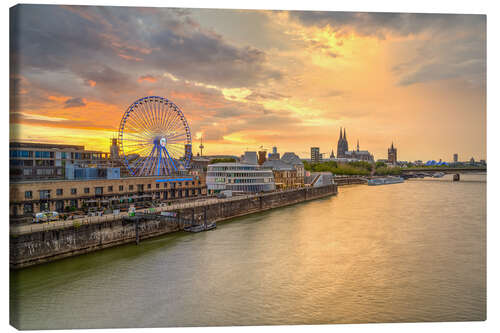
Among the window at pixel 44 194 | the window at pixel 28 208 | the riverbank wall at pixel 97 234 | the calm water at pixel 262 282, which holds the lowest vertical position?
the calm water at pixel 262 282

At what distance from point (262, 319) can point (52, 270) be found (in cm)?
1077

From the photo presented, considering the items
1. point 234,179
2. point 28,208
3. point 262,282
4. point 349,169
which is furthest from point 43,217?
point 349,169

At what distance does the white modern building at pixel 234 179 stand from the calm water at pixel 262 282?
19.5 m

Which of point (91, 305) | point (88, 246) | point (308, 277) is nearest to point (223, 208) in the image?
point (88, 246)

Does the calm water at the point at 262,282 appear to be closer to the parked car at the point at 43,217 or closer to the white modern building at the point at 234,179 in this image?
the parked car at the point at 43,217

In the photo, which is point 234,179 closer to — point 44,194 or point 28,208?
point 44,194

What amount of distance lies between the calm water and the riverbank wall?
65 centimetres

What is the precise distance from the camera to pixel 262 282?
1515 centimetres

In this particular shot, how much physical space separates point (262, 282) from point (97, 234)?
10729 mm

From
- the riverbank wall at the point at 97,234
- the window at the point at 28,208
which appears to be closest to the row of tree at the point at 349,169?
the riverbank wall at the point at 97,234

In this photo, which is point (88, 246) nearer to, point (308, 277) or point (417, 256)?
point (308, 277)

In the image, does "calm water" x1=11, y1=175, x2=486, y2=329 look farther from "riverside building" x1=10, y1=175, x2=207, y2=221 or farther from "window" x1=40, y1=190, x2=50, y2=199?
"window" x1=40, y1=190, x2=50, y2=199

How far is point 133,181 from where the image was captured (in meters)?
32.0

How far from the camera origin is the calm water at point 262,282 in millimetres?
11891
